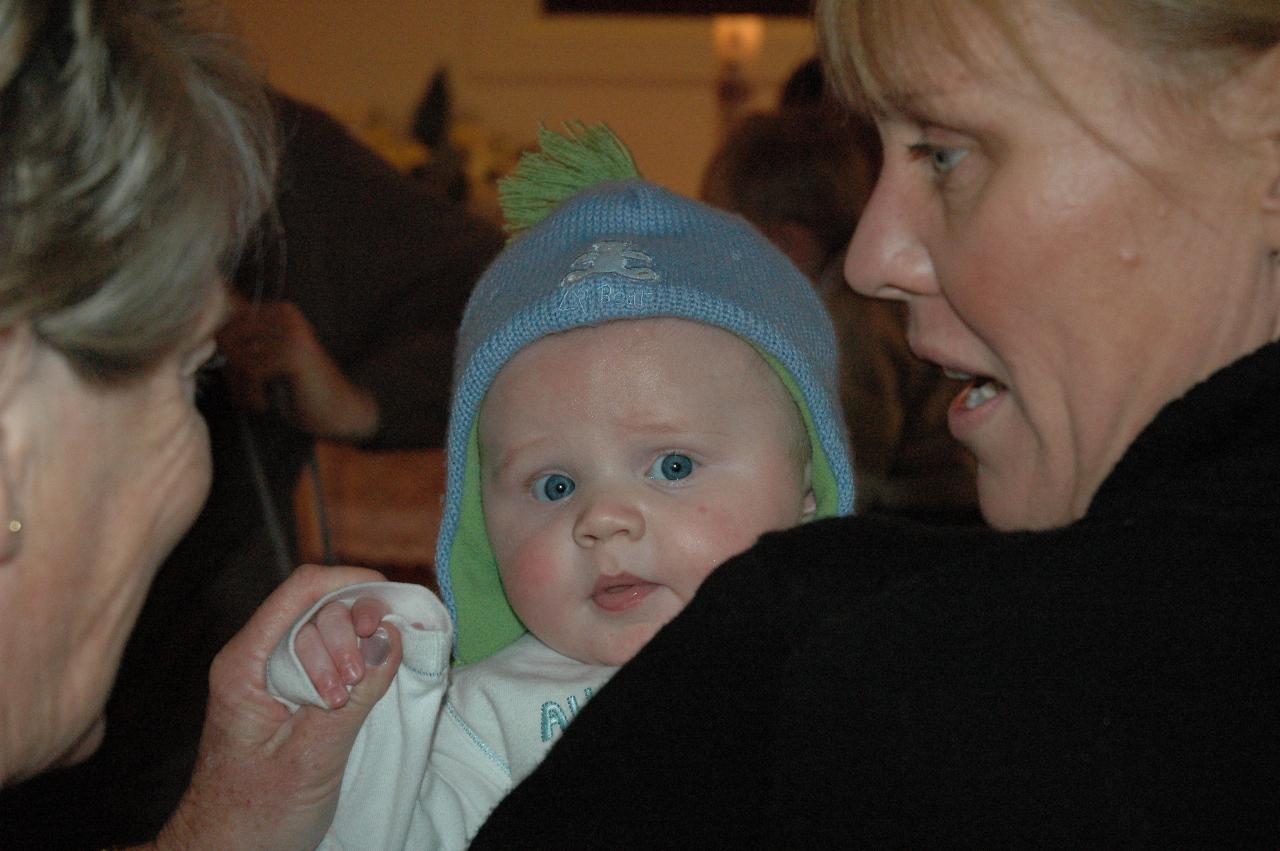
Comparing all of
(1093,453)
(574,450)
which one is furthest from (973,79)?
(574,450)

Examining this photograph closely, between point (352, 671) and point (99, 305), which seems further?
point (352, 671)

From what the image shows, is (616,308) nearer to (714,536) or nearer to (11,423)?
(714,536)

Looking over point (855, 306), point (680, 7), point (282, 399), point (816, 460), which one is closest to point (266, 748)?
point (816, 460)

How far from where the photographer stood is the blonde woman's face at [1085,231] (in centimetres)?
126

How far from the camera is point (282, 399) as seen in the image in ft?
9.25

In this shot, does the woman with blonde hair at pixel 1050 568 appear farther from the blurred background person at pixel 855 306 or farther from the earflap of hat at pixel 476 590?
the blurred background person at pixel 855 306

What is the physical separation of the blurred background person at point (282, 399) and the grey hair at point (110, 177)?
30.4 inches

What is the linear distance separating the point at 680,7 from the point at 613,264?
19.1 ft

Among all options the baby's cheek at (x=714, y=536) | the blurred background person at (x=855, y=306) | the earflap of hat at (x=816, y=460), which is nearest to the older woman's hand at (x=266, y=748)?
the baby's cheek at (x=714, y=536)

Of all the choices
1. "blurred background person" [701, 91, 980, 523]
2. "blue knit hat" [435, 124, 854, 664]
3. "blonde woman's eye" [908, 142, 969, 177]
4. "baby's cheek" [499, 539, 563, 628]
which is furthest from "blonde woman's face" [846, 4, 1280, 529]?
"blurred background person" [701, 91, 980, 523]

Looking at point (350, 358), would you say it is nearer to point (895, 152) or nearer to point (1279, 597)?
point (895, 152)

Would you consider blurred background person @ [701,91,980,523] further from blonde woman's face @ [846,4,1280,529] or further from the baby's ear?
blonde woman's face @ [846,4,1280,529]

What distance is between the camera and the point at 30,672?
3.76ft

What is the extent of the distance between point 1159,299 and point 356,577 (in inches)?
34.3
